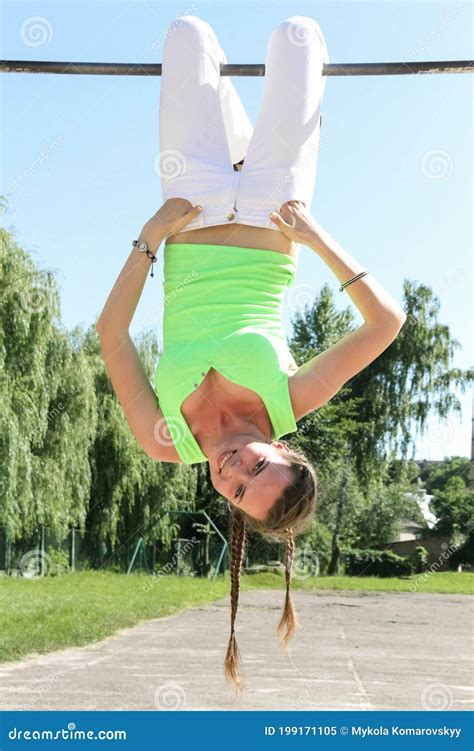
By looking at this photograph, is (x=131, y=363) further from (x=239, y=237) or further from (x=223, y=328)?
(x=239, y=237)

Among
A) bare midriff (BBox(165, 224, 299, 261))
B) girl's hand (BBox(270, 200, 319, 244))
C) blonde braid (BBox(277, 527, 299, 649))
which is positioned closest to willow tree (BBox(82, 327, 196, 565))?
blonde braid (BBox(277, 527, 299, 649))

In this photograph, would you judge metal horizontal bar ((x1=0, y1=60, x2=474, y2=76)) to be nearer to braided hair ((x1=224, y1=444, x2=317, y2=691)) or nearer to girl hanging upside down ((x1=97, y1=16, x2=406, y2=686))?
girl hanging upside down ((x1=97, y1=16, x2=406, y2=686))

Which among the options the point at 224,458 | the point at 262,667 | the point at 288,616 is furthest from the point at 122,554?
the point at 224,458

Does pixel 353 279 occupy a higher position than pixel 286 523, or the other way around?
pixel 353 279

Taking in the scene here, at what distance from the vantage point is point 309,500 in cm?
347

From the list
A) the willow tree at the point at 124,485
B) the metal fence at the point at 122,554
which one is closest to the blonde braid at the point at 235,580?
the metal fence at the point at 122,554

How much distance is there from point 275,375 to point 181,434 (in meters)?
0.38

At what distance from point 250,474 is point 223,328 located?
53cm

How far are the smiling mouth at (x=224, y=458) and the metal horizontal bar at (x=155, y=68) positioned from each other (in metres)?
1.76

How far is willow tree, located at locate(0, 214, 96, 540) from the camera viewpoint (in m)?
15.5

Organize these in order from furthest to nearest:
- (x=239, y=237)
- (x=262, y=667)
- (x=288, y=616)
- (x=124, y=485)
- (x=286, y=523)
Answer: (x=124, y=485) → (x=262, y=667) → (x=288, y=616) → (x=239, y=237) → (x=286, y=523)

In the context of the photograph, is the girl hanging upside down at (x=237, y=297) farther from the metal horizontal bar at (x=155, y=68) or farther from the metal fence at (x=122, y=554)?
the metal fence at (x=122, y=554)

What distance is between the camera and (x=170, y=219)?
3629mm

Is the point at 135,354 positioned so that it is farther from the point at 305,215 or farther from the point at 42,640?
the point at 42,640
